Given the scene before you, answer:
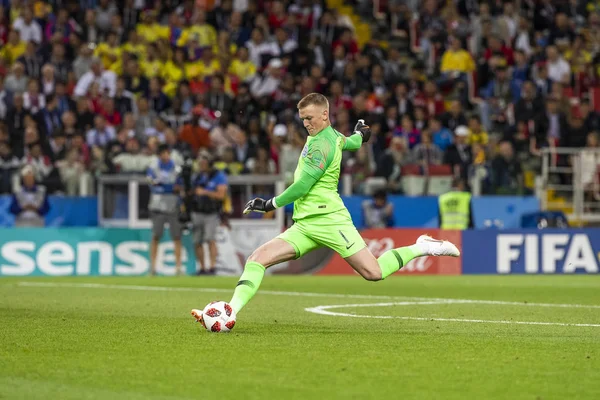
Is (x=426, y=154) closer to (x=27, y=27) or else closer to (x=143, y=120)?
(x=143, y=120)

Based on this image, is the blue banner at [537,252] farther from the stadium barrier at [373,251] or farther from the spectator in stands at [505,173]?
the spectator in stands at [505,173]

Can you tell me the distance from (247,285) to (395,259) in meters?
1.58

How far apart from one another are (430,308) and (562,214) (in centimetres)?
1117

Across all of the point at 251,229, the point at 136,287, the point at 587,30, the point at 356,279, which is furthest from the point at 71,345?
the point at 587,30

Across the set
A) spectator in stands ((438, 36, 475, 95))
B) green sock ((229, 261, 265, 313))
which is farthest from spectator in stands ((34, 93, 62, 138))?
green sock ((229, 261, 265, 313))

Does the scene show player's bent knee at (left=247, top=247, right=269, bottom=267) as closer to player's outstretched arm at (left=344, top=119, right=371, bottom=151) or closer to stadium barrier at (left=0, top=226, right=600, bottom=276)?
player's outstretched arm at (left=344, top=119, right=371, bottom=151)

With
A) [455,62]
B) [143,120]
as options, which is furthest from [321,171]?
[455,62]

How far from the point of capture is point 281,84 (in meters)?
27.0

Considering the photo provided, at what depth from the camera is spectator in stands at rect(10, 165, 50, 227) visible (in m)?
22.9

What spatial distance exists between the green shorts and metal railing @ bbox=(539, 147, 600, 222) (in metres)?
15.3

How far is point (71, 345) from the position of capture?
31.5 feet

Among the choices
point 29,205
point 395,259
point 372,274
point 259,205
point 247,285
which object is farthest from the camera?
point 29,205

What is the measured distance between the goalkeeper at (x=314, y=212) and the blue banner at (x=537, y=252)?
12623 millimetres

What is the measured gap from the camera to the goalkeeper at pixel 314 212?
10.8 meters
